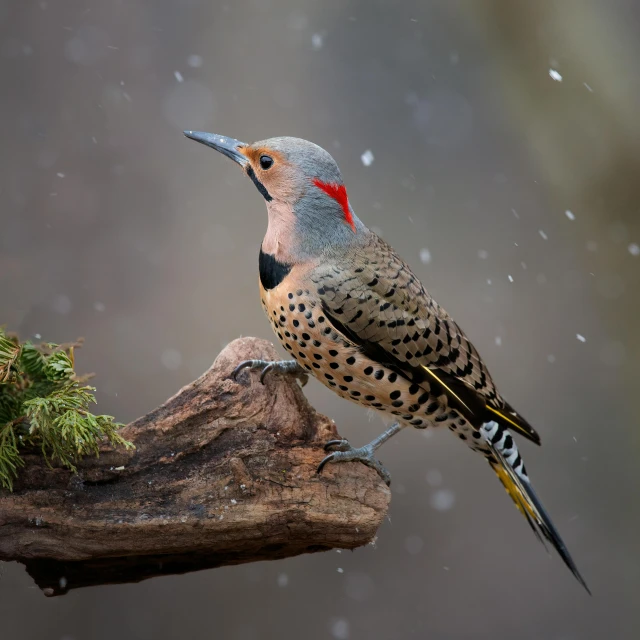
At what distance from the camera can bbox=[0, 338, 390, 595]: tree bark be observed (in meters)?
2.00

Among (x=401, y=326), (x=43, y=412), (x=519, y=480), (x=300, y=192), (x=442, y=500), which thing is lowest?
(x=442, y=500)

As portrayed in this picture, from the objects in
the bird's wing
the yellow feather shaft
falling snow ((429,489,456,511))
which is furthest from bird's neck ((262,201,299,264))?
falling snow ((429,489,456,511))

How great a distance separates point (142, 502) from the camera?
2045 millimetres

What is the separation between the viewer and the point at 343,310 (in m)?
2.23

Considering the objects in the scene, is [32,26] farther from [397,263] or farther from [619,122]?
[619,122]

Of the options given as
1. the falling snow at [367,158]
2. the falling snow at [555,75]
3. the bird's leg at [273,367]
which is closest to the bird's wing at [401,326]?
the bird's leg at [273,367]

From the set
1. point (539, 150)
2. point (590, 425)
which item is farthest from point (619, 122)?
point (590, 425)

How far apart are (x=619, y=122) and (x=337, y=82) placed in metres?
1.43

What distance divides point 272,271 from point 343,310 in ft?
0.82

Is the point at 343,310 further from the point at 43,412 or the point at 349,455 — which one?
the point at 43,412

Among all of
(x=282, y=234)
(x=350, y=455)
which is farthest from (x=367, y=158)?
(x=350, y=455)

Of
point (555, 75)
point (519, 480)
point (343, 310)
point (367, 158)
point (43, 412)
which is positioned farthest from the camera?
point (367, 158)

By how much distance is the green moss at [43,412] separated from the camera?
78.0 inches

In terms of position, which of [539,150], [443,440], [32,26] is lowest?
[443,440]
